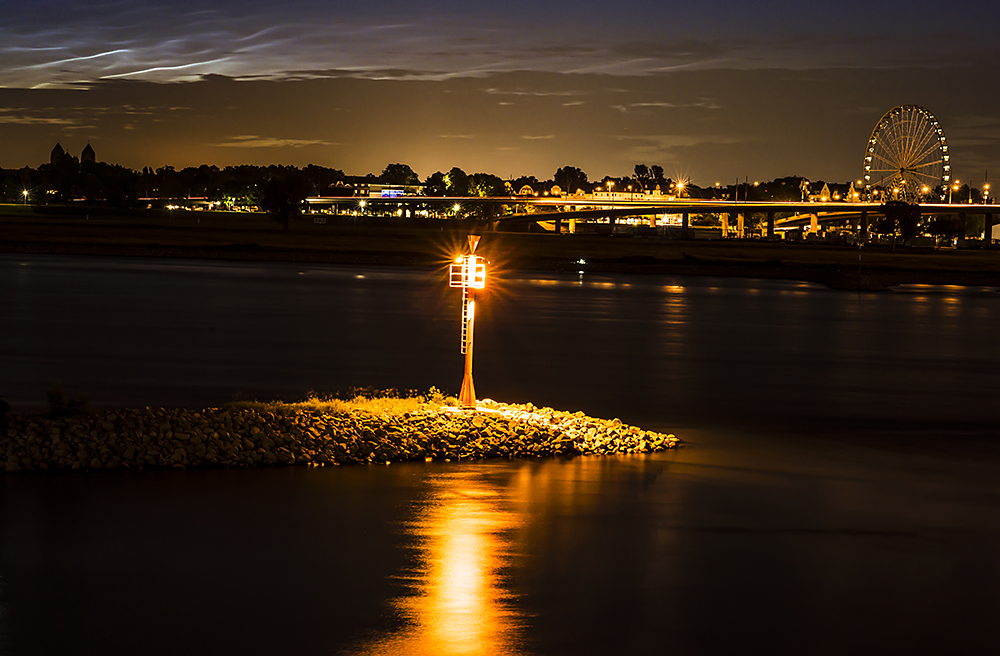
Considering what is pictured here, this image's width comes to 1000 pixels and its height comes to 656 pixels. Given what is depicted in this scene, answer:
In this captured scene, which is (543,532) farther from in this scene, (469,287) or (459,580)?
(469,287)

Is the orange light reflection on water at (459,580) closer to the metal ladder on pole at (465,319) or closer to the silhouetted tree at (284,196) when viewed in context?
the metal ladder on pole at (465,319)

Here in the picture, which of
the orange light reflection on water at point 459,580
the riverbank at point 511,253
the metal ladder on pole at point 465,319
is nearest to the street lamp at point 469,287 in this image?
the metal ladder on pole at point 465,319

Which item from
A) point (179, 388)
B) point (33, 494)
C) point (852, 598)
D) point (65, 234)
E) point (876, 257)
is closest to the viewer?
point (852, 598)

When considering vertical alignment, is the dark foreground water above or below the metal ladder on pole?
below

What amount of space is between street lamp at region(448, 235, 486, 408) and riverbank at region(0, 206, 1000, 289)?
7553 centimetres

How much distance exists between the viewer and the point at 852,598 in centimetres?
1180

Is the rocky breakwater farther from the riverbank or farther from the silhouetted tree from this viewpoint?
the silhouetted tree

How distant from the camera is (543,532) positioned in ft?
46.3

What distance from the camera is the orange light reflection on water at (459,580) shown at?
392 inches

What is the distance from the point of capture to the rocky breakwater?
16.8 metres

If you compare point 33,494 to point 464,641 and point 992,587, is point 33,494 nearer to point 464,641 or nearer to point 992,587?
point 464,641

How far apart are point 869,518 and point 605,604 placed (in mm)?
5853

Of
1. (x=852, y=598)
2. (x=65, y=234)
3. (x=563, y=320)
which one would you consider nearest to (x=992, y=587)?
(x=852, y=598)

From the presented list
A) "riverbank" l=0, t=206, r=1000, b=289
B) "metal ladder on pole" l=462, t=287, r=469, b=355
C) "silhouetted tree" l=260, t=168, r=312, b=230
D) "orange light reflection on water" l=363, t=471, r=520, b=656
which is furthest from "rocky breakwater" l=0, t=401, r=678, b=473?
"silhouetted tree" l=260, t=168, r=312, b=230
